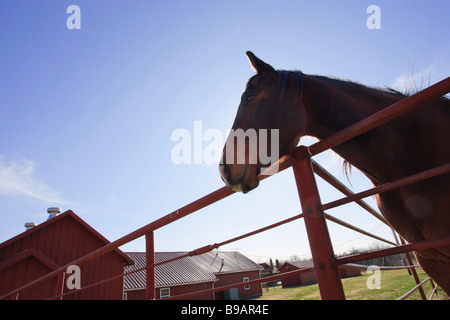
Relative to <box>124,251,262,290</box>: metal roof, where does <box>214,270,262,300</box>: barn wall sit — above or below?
below

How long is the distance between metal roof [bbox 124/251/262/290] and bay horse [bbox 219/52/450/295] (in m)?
16.6

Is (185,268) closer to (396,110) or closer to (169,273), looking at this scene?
(169,273)

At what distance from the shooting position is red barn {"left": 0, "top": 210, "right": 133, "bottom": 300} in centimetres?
766

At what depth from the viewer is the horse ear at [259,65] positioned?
76.3 inches

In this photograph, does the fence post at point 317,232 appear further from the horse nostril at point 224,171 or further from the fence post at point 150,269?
the fence post at point 150,269

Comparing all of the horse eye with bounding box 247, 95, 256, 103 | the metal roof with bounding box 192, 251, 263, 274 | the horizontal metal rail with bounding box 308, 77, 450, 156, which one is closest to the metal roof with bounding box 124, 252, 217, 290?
the metal roof with bounding box 192, 251, 263, 274

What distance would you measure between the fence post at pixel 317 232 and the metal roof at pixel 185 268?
17.1 metres

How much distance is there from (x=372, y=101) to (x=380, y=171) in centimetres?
55

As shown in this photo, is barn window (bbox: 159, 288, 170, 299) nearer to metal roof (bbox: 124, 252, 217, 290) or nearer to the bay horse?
metal roof (bbox: 124, 252, 217, 290)

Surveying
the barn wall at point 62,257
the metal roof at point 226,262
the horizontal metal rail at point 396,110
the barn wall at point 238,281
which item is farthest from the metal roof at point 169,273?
the horizontal metal rail at point 396,110

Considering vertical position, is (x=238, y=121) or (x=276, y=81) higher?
(x=276, y=81)

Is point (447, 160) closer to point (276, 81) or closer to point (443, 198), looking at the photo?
point (443, 198)
